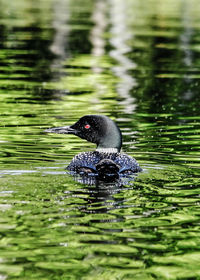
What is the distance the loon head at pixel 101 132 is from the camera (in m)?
10.7

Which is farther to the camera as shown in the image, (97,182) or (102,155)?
(102,155)

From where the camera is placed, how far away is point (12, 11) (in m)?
56.1

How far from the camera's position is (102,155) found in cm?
1025

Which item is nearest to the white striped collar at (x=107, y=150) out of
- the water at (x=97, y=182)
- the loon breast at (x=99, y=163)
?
the loon breast at (x=99, y=163)

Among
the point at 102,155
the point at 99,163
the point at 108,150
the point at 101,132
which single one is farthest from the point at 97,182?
the point at 101,132

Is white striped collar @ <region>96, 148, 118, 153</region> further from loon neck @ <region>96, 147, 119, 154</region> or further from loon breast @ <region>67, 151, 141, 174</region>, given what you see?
loon breast @ <region>67, 151, 141, 174</region>

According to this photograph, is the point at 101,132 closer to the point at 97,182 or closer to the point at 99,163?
the point at 99,163

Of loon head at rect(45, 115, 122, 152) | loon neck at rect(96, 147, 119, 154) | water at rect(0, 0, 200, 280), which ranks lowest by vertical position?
→ water at rect(0, 0, 200, 280)

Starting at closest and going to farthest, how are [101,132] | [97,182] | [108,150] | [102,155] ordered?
1. [97,182]
2. [102,155]
3. [108,150]
4. [101,132]

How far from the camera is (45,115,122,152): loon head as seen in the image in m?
10.7

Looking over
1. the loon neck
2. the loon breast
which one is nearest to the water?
the loon breast

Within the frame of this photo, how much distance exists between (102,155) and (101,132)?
2.13 feet

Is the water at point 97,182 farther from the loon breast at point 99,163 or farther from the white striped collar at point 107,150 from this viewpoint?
the white striped collar at point 107,150

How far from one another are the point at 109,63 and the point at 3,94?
8370 millimetres
